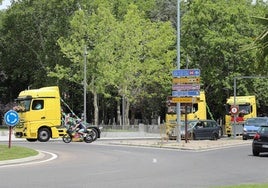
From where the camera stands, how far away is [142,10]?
68.8 m

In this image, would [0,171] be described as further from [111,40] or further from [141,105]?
[141,105]

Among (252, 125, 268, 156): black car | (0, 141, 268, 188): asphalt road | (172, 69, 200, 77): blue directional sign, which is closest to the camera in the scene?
(0, 141, 268, 188): asphalt road

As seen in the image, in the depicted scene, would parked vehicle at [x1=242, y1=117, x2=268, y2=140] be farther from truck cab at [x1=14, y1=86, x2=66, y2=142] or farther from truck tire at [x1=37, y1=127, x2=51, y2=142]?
truck tire at [x1=37, y1=127, x2=51, y2=142]

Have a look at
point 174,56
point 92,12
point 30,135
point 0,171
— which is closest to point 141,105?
point 174,56

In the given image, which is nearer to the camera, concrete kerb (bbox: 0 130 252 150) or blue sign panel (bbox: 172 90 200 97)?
concrete kerb (bbox: 0 130 252 150)

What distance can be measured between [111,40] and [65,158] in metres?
33.3

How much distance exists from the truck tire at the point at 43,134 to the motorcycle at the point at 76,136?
5.75 ft

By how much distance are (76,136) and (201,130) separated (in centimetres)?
960

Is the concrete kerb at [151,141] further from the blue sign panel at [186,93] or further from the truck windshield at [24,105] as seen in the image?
the truck windshield at [24,105]

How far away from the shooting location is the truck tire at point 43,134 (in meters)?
38.3

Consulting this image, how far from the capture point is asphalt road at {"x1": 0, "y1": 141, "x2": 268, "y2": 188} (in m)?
14.7

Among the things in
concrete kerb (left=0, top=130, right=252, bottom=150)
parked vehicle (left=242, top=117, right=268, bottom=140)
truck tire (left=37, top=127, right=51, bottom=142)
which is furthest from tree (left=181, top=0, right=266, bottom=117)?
truck tire (left=37, top=127, right=51, bottom=142)

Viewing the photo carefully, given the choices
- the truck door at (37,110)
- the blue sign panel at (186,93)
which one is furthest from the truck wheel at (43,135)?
the blue sign panel at (186,93)

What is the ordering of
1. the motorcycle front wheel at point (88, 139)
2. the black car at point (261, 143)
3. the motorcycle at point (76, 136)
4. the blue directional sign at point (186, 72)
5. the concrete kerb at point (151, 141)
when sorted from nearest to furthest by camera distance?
the black car at point (261, 143)
the concrete kerb at point (151, 141)
the blue directional sign at point (186, 72)
the motorcycle at point (76, 136)
the motorcycle front wheel at point (88, 139)
